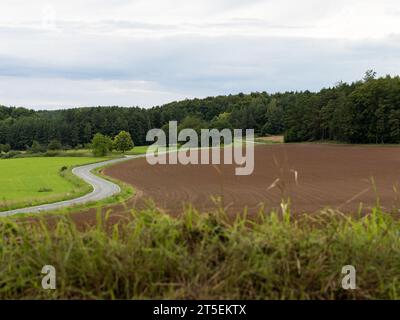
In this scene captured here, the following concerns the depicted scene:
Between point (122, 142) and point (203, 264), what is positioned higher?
point (203, 264)

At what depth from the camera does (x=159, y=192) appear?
44.6m

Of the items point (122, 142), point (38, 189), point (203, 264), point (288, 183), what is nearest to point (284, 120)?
point (122, 142)

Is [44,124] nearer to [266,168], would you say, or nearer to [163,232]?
[266,168]

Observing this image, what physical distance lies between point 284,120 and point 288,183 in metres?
95.4

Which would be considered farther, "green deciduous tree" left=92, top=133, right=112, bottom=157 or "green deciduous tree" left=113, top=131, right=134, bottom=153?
"green deciduous tree" left=113, top=131, right=134, bottom=153

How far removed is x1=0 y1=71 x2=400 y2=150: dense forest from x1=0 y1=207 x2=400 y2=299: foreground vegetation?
103 m

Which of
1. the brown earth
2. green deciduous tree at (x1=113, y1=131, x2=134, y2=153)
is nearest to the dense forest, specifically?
the brown earth

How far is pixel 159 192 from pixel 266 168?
2657 centimetres

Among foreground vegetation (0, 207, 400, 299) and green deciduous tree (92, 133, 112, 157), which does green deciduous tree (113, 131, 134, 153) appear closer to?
green deciduous tree (92, 133, 112, 157)

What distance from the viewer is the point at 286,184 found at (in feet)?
155

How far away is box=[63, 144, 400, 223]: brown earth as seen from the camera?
3356 centimetres

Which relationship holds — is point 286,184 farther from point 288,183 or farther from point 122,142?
point 122,142

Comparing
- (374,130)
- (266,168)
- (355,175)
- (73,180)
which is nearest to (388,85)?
(374,130)

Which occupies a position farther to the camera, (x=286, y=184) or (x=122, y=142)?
(x=122, y=142)
